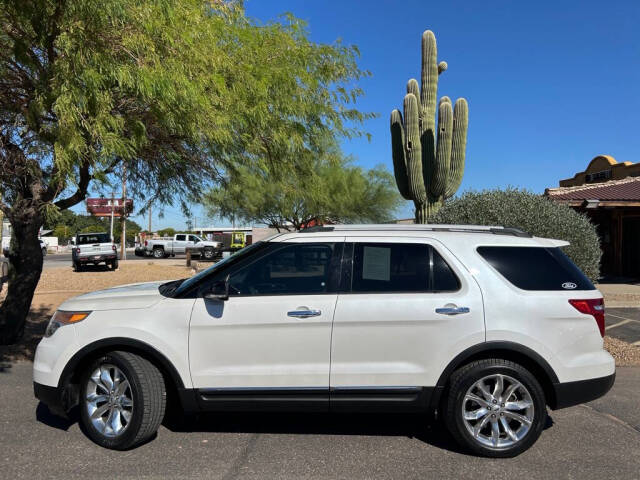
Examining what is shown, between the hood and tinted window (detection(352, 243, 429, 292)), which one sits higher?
tinted window (detection(352, 243, 429, 292))

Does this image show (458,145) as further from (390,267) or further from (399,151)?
(390,267)

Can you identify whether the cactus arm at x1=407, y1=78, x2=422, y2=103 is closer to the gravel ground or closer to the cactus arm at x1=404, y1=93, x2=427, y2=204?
the cactus arm at x1=404, y1=93, x2=427, y2=204

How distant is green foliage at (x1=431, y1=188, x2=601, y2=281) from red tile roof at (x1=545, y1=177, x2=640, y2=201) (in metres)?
6.68

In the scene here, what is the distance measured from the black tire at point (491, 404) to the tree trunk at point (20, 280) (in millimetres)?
6048

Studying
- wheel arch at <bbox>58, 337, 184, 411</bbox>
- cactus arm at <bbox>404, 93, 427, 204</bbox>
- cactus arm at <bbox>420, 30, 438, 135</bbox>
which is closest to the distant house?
cactus arm at <bbox>404, 93, 427, 204</bbox>

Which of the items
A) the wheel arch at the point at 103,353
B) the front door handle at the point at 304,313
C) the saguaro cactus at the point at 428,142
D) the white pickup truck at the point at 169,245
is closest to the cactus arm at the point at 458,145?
the saguaro cactus at the point at 428,142

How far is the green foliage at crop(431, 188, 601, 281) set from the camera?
26.5ft

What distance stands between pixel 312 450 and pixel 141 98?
3.83 meters

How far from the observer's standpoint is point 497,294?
149 inches

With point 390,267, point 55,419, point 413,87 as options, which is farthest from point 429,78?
point 55,419

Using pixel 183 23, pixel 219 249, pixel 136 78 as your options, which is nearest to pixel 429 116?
pixel 183 23

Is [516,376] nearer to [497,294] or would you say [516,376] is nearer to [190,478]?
[497,294]

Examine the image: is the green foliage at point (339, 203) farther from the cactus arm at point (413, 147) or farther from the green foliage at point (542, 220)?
the green foliage at point (542, 220)

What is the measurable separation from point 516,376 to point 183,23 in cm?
482
